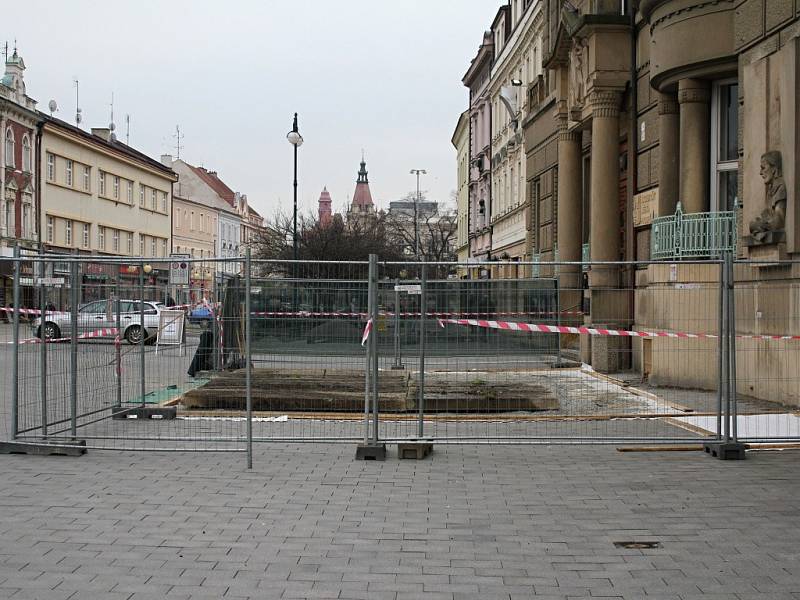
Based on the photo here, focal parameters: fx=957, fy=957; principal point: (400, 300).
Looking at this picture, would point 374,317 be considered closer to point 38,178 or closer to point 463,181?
point 38,178

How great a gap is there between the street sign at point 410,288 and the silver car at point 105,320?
8.93 feet

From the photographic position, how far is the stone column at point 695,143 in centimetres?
1505

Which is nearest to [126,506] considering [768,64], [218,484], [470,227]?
[218,484]

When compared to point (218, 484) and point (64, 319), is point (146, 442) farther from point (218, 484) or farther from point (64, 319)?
point (218, 484)

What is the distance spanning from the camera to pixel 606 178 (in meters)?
18.9

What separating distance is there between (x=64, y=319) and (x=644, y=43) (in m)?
12.3

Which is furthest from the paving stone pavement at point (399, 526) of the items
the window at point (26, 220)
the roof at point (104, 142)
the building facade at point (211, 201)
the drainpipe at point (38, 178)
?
the building facade at point (211, 201)

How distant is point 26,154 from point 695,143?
43.7m

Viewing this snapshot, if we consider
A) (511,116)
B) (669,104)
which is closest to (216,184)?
(511,116)

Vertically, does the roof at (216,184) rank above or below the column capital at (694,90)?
above

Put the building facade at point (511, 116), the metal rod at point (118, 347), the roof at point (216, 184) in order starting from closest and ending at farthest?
the metal rod at point (118, 347) → the building facade at point (511, 116) → the roof at point (216, 184)

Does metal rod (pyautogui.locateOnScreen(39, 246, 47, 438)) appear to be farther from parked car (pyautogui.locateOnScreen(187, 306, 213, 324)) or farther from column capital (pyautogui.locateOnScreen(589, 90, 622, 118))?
column capital (pyautogui.locateOnScreen(589, 90, 622, 118))

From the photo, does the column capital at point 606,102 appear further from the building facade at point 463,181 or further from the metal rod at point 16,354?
the building facade at point 463,181

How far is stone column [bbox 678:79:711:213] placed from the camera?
49.4 ft
